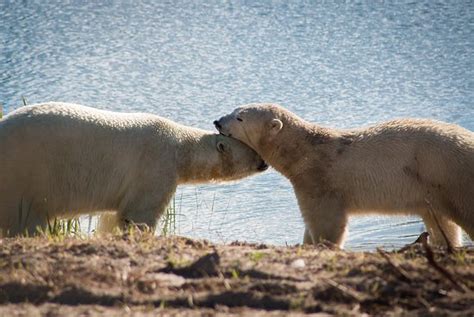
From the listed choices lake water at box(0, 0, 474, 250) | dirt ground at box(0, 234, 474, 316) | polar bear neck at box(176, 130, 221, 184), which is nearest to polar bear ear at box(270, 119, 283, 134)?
polar bear neck at box(176, 130, 221, 184)

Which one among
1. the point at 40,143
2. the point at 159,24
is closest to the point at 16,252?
the point at 40,143

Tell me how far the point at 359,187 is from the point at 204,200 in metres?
4.14

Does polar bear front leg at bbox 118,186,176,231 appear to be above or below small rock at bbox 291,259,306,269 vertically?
below

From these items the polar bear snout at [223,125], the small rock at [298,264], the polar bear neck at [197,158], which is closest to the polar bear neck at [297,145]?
the polar bear snout at [223,125]

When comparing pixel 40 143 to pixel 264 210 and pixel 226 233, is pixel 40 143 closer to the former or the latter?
pixel 226 233

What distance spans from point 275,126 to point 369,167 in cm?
104

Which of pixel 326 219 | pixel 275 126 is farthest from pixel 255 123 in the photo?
pixel 326 219

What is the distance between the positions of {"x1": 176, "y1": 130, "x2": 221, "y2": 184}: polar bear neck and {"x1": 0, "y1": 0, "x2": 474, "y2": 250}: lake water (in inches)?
57.5

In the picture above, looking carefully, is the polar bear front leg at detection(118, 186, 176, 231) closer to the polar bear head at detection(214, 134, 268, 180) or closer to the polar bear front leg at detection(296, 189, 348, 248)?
the polar bear head at detection(214, 134, 268, 180)

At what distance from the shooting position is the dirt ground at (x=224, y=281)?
216 inches

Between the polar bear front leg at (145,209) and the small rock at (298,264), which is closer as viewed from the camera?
the small rock at (298,264)

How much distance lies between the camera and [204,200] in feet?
42.5

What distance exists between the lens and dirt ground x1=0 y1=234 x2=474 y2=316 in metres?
5.48

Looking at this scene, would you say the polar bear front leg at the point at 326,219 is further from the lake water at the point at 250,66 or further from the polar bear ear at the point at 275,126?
the lake water at the point at 250,66
